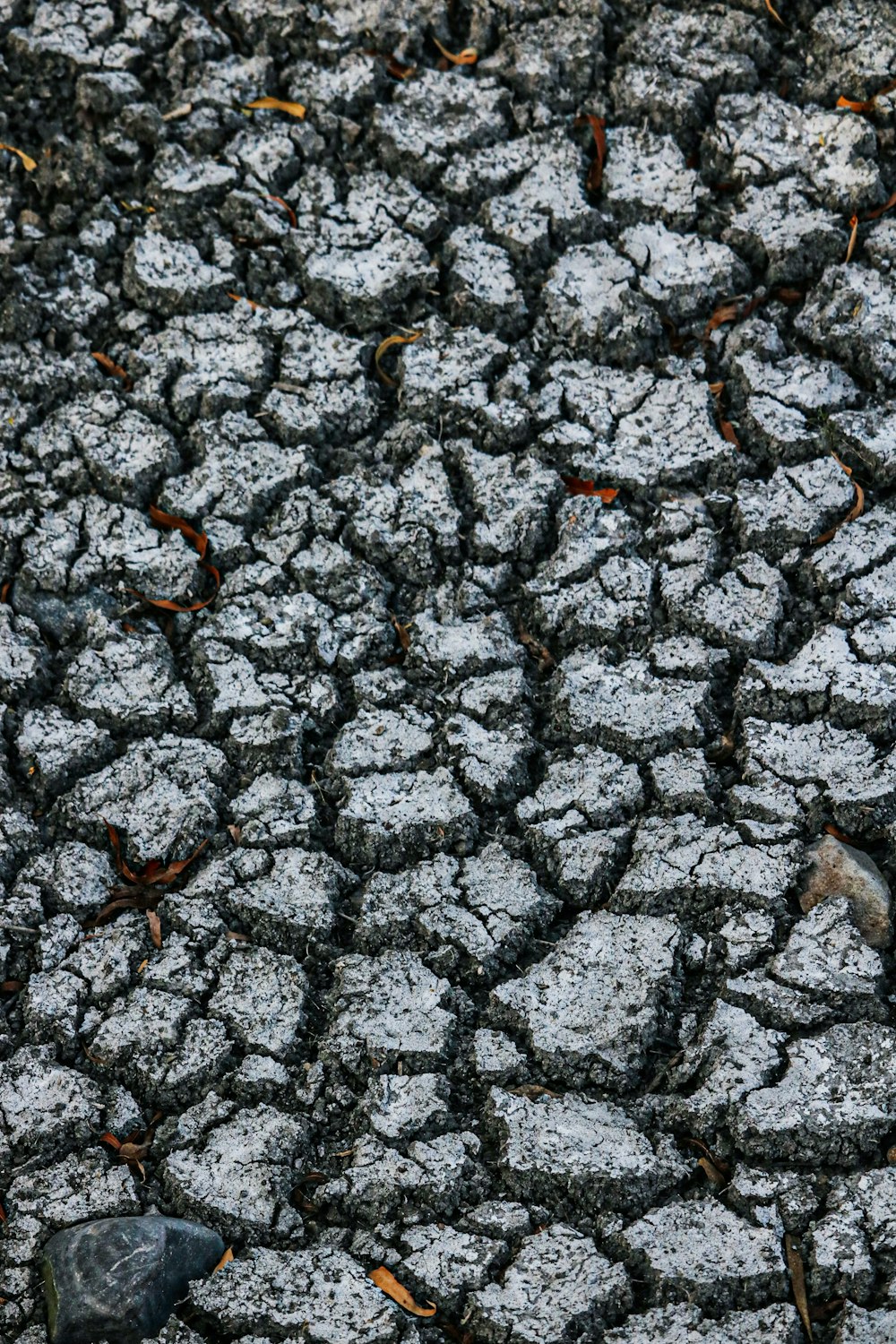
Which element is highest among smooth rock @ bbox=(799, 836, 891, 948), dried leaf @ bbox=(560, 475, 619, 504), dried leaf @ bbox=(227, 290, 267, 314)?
dried leaf @ bbox=(227, 290, 267, 314)

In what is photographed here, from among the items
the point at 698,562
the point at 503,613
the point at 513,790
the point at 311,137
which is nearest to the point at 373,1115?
the point at 513,790

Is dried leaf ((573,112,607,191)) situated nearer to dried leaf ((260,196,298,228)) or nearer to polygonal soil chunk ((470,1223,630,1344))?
dried leaf ((260,196,298,228))

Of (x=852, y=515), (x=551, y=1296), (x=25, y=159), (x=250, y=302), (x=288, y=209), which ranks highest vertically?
(x=25, y=159)

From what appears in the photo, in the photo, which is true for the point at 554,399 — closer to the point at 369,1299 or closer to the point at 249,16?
the point at 249,16

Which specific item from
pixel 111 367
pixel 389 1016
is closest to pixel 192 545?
pixel 111 367

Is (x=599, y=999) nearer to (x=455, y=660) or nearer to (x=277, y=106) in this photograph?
(x=455, y=660)

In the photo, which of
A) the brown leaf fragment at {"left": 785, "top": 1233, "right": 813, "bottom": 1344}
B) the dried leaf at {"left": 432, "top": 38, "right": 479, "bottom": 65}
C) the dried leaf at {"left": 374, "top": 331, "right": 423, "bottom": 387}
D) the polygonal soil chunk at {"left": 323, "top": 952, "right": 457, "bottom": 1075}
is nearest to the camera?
the brown leaf fragment at {"left": 785, "top": 1233, "right": 813, "bottom": 1344}

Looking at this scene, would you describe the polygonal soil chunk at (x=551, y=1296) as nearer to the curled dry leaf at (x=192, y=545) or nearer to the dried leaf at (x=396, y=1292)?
the dried leaf at (x=396, y=1292)

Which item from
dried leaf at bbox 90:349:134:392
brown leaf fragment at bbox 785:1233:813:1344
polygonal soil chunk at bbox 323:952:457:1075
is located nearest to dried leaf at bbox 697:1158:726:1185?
brown leaf fragment at bbox 785:1233:813:1344
